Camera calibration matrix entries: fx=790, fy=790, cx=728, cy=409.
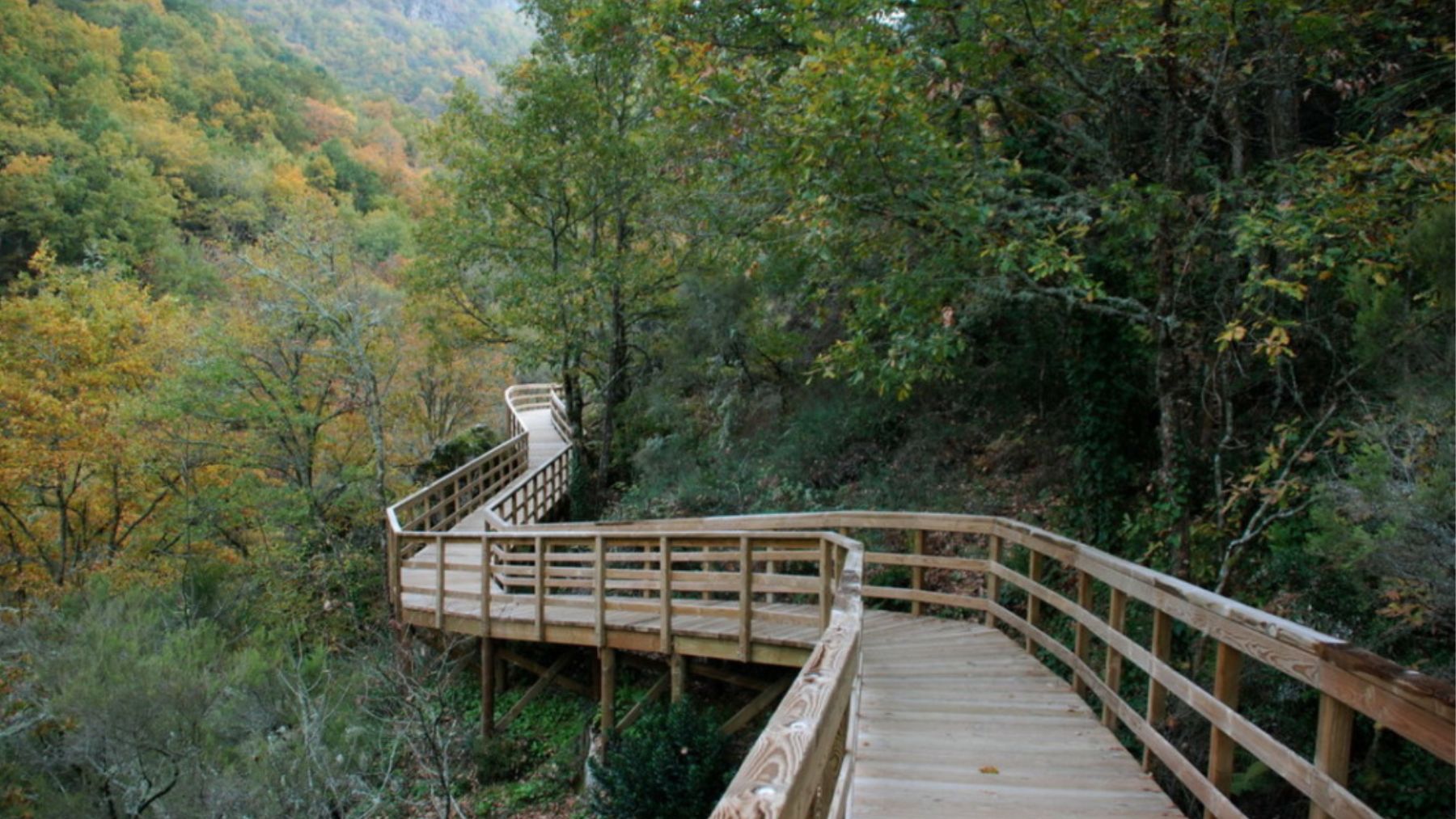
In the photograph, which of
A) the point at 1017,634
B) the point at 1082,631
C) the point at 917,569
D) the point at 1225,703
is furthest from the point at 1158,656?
the point at 1017,634

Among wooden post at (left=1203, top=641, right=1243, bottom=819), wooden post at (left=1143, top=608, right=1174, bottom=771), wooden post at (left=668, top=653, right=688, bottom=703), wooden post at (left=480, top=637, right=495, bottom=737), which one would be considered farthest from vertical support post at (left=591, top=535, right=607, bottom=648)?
wooden post at (left=1203, top=641, right=1243, bottom=819)

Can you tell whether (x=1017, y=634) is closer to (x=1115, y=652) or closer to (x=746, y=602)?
(x=746, y=602)

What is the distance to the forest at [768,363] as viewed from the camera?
16.5 ft

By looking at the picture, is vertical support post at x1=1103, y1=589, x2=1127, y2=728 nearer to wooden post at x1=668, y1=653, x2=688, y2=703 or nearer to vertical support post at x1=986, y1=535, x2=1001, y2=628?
vertical support post at x1=986, y1=535, x2=1001, y2=628

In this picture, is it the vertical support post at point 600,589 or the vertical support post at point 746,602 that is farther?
the vertical support post at point 600,589

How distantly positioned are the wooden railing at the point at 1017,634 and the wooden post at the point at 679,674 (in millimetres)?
225

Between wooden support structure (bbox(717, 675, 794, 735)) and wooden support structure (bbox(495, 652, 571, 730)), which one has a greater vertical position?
wooden support structure (bbox(717, 675, 794, 735))

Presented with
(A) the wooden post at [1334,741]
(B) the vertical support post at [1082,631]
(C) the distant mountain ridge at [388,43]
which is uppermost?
(C) the distant mountain ridge at [388,43]

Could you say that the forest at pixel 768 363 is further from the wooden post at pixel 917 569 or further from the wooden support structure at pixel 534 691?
the wooden post at pixel 917 569

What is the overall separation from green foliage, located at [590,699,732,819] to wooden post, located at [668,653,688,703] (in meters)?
0.46

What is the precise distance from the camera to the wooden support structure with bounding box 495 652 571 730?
905 centimetres

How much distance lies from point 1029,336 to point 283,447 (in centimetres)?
1449

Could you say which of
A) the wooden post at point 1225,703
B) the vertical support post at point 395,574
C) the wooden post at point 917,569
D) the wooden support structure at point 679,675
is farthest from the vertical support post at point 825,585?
the vertical support post at point 395,574

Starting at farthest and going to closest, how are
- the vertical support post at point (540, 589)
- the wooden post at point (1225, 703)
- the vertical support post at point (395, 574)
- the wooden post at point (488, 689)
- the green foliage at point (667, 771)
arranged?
1. the vertical support post at point (395, 574)
2. the wooden post at point (488, 689)
3. the vertical support post at point (540, 589)
4. the green foliage at point (667, 771)
5. the wooden post at point (1225, 703)
